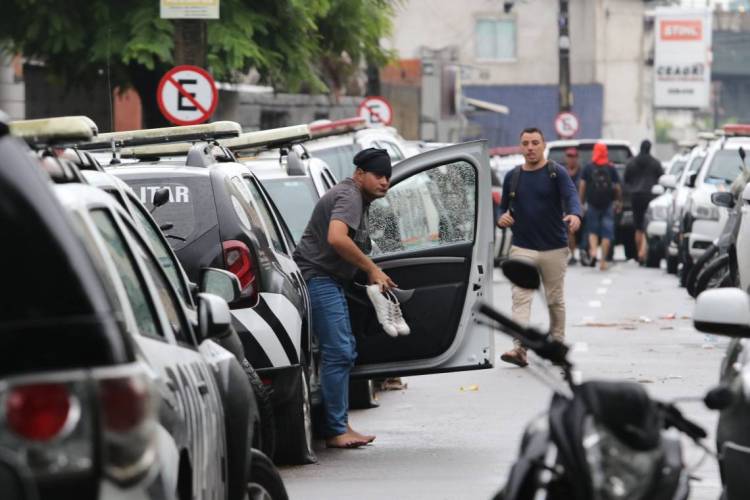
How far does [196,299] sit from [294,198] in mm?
6938

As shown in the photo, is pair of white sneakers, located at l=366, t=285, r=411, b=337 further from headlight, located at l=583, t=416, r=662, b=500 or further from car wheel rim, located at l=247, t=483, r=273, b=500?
headlight, located at l=583, t=416, r=662, b=500

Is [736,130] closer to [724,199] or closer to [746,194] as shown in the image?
[724,199]

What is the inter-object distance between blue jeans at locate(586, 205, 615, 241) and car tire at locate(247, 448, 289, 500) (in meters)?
22.5

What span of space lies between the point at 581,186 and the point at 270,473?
74.8 ft

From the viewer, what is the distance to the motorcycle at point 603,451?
459 centimetres

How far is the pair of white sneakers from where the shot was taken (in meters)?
10.7

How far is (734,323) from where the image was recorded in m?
6.11

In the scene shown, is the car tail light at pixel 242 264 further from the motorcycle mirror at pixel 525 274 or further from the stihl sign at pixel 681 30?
the stihl sign at pixel 681 30

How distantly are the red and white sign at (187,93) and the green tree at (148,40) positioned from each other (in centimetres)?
412

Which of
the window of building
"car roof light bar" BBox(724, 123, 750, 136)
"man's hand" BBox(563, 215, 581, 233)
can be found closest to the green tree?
"car roof light bar" BBox(724, 123, 750, 136)

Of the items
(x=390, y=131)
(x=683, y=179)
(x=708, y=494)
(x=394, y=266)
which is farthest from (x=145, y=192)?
(x=683, y=179)

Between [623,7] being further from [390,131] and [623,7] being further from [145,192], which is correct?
[145,192]

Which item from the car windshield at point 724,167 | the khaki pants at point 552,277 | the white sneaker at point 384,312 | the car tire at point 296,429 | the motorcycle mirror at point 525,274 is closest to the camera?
the motorcycle mirror at point 525,274

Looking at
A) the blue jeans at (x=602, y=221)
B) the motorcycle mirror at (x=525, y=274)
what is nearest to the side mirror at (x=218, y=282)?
the motorcycle mirror at (x=525, y=274)
